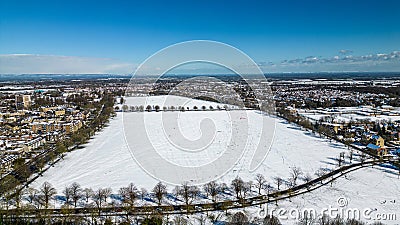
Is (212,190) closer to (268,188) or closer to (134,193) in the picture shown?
(268,188)

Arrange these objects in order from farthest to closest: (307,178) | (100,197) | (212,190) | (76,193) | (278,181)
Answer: (307,178), (278,181), (76,193), (212,190), (100,197)

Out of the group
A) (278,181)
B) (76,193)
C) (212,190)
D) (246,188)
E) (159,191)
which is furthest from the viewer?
(278,181)

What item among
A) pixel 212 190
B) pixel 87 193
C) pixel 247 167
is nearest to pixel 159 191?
pixel 212 190

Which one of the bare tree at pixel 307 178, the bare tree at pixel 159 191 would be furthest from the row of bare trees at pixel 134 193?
the bare tree at pixel 307 178

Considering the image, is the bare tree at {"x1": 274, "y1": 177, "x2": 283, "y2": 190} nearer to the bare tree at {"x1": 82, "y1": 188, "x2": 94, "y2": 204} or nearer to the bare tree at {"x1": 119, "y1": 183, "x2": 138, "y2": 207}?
the bare tree at {"x1": 119, "y1": 183, "x2": 138, "y2": 207}

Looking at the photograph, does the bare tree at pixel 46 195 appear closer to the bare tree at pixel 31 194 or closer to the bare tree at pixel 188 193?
the bare tree at pixel 31 194

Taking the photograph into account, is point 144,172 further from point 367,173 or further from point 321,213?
point 367,173
